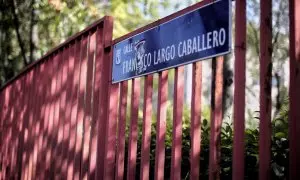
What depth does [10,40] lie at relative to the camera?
12.2 metres

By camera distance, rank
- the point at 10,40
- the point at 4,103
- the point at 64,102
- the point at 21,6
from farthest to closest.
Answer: the point at 10,40
the point at 21,6
the point at 4,103
the point at 64,102

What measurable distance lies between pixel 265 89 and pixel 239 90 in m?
0.15

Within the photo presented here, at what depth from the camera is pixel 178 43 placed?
2584 millimetres

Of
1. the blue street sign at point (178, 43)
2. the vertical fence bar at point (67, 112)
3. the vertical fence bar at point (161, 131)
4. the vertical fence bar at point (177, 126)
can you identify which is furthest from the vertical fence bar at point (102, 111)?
the vertical fence bar at point (177, 126)

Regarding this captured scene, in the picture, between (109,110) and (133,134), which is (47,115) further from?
(133,134)

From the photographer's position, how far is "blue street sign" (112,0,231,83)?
2240mm

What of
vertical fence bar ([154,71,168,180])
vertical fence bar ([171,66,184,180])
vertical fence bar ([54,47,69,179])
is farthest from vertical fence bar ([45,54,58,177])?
vertical fence bar ([171,66,184,180])

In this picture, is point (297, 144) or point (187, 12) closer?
point (297, 144)

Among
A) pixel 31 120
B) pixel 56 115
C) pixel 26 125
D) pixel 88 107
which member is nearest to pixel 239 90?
pixel 88 107

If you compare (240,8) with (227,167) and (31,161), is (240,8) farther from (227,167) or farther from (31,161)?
(31,161)

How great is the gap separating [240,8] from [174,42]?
0.53 m

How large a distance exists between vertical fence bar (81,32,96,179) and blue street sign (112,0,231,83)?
48 centimetres

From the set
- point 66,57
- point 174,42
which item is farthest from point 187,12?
point 66,57

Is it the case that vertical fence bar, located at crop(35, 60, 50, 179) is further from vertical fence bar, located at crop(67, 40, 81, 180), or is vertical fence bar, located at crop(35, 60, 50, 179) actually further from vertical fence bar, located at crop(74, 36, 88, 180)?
vertical fence bar, located at crop(74, 36, 88, 180)
